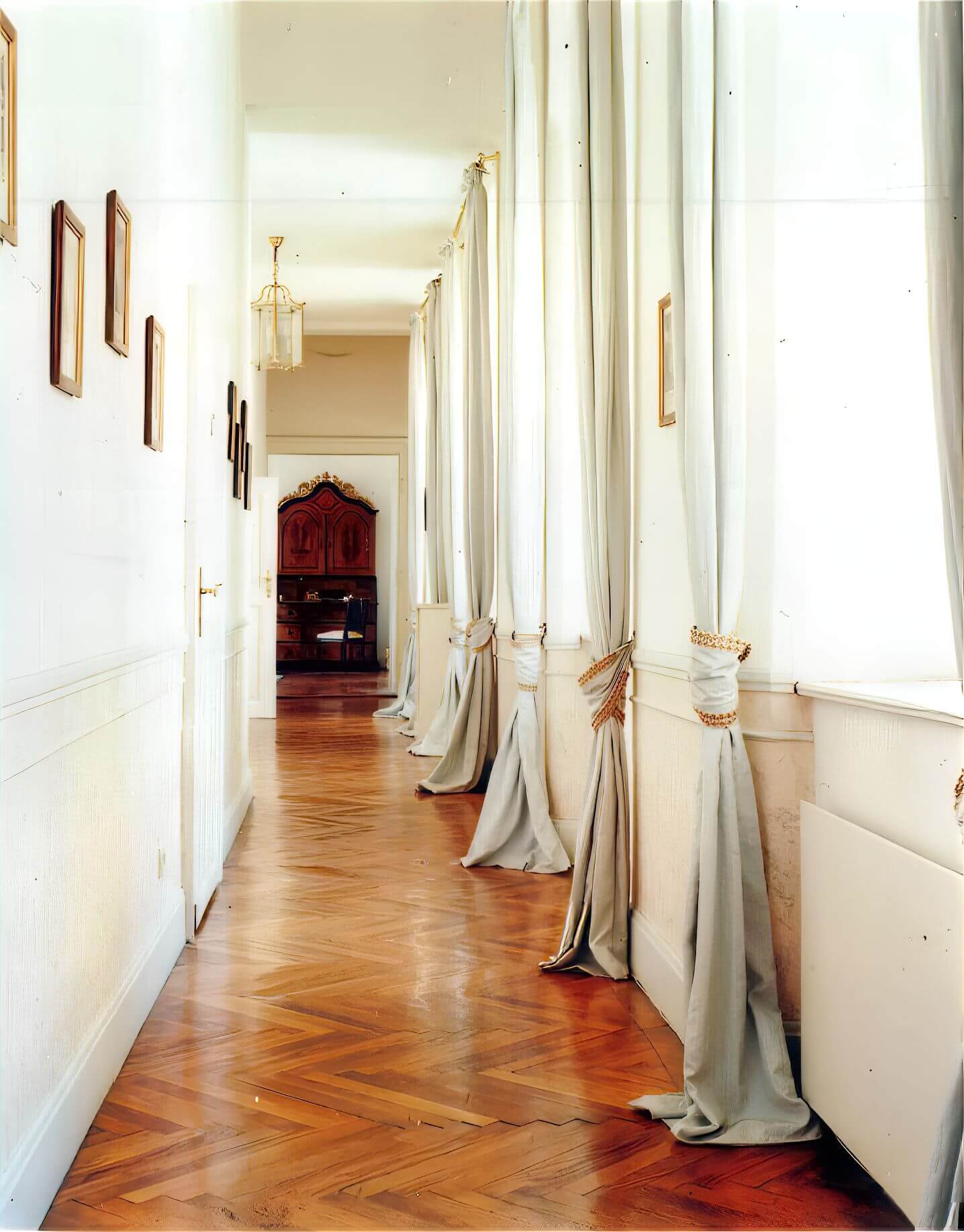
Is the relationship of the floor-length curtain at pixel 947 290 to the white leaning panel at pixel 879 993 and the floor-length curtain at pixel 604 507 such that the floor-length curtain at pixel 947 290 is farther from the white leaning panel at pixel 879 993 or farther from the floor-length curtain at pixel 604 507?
the floor-length curtain at pixel 604 507

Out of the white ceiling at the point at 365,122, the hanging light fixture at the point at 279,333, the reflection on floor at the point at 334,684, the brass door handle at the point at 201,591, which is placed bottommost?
the reflection on floor at the point at 334,684

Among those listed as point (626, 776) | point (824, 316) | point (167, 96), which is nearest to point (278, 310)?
point (167, 96)

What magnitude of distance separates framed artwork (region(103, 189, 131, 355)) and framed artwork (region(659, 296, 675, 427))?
148 cm

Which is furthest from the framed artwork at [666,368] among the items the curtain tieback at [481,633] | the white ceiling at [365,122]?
the curtain tieback at [481,633]

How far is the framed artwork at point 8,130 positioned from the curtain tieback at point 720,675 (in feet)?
5.51

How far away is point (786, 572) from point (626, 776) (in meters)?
1.17

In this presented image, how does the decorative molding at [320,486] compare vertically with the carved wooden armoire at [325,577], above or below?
above

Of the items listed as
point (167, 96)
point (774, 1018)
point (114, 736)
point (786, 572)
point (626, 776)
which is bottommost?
point (774, 1018)

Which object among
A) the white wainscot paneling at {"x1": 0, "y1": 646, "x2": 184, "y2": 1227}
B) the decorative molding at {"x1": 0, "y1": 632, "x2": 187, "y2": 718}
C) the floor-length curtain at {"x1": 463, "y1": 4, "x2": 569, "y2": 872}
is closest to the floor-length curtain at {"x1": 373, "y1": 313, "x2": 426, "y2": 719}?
the floor-length curtain at {"x1": 463, "y1": 4, "x2": 569, "y2": 872}

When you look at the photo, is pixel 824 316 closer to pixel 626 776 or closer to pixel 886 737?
pixel 886 737

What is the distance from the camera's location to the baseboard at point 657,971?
2.87 meters

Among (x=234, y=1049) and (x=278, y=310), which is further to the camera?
(x=278, y=310)

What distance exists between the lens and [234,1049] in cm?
275

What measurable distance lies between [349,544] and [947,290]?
14089 mm
